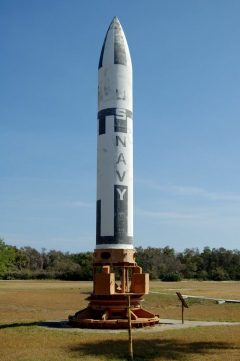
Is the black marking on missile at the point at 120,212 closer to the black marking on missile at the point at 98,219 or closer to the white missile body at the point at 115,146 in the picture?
the white missile body at the point at 115,146

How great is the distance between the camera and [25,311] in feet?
94.0

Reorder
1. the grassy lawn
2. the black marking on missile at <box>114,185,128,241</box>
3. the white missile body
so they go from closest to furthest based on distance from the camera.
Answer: the grassy lawn < the black marking on missile at <box>114,185,128,241</box> < the white missile body

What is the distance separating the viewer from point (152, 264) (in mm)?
87562

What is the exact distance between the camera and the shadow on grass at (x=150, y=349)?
13578 mm

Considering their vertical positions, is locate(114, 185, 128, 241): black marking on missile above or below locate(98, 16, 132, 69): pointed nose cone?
below

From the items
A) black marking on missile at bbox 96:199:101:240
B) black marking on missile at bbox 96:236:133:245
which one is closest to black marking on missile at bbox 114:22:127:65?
black marking on missile at bbox 96:199:101:240

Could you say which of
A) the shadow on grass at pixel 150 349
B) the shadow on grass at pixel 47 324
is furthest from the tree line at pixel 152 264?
the shadow on grass at pixel 150 349

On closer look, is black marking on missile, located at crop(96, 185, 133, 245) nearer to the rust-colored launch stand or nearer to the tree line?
the rust-colored launch stand

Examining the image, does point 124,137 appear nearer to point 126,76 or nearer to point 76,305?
point 126,76

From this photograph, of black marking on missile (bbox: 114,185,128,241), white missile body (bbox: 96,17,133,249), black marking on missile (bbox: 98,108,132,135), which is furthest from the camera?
black marking on missile (bbox: 98,108,132,135)

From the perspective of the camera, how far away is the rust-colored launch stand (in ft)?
64.2

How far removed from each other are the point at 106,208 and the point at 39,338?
20.9 feet

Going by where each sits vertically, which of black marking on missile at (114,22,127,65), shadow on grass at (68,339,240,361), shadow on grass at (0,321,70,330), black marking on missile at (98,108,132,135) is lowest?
shadow on grass at (68,339,240,361)

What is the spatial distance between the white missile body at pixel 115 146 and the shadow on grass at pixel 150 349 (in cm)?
558
